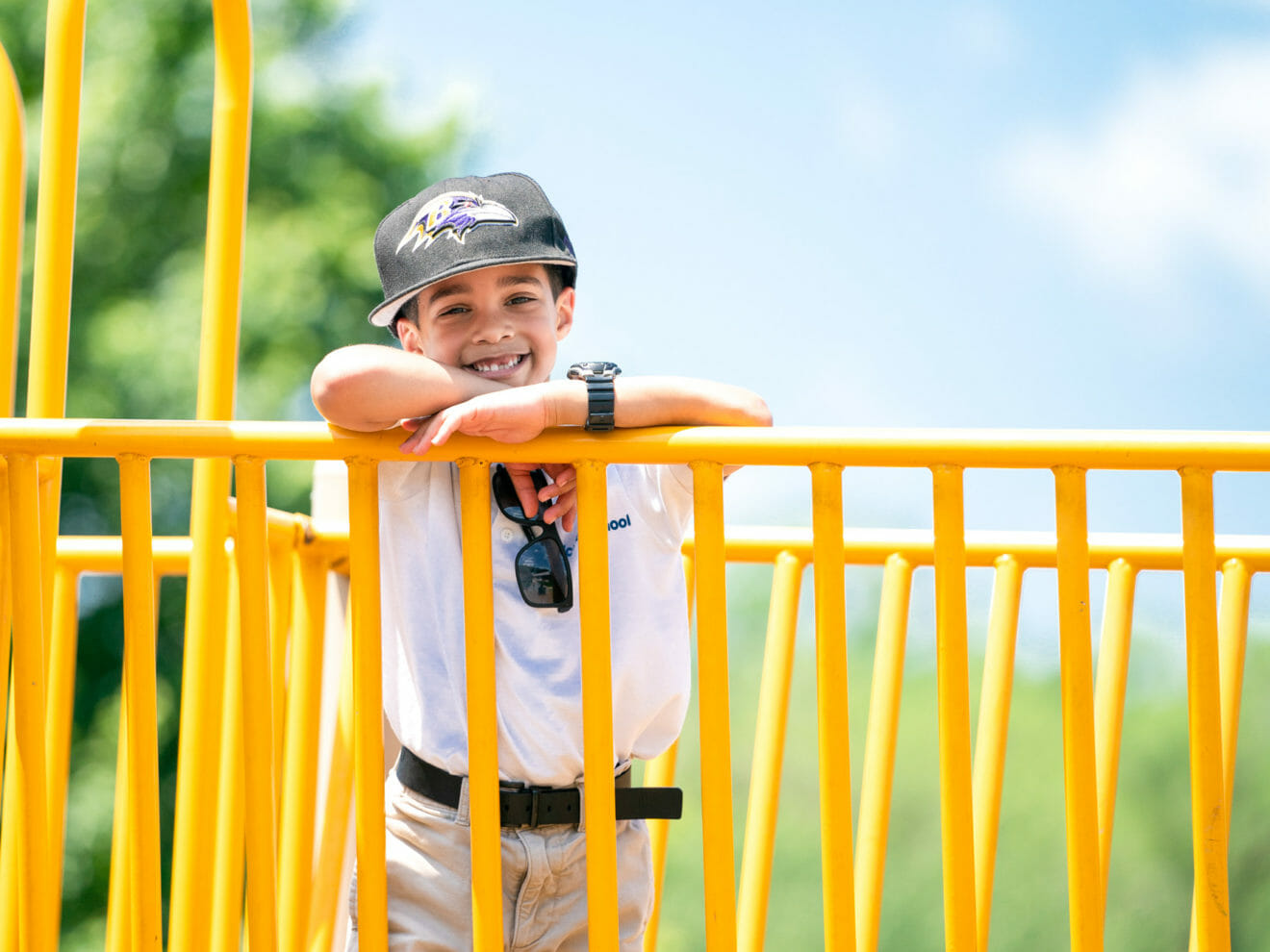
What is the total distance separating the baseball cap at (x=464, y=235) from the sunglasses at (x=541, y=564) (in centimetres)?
37

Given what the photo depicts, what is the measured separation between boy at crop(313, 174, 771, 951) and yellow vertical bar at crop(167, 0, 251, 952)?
30 centimetres

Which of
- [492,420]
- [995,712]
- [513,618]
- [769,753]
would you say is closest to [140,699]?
[513,618]

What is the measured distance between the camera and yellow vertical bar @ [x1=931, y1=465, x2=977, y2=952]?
188cm

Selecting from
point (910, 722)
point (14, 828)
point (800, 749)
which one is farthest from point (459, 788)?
point (910, 722)

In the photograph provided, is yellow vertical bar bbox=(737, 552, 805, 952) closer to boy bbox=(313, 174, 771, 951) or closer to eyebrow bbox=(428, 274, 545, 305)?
boy bbox=(313, 174, 771, 951)

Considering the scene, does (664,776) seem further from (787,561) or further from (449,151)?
(449,151)

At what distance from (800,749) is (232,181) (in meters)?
6.35

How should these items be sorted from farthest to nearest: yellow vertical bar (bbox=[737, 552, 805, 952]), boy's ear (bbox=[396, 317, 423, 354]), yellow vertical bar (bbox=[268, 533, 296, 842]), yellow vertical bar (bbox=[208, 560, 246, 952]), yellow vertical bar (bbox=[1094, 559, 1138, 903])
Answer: yellow vertical bar (bbox=[737, 552, 805, 952]), yellow vertical bar (bbox=[1094, 559, 1138, 903]), yellow vertical bar (bbox=[268, 533, 296, 842]), yellow vertical bar (bbox=[208, 560, 246, 952]), boy's ear (bbox=[396, 317, 423, 354])

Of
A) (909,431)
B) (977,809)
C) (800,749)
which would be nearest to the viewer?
(909,431)

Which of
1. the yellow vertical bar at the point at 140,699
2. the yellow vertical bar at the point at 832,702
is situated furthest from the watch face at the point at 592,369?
the yellow vertical bar at the point at 140,699

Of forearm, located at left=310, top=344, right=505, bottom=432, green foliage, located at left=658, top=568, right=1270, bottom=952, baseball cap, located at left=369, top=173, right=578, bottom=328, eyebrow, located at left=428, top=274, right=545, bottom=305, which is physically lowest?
green foliage, located at left=658, top=568, right=1270, bottom=952

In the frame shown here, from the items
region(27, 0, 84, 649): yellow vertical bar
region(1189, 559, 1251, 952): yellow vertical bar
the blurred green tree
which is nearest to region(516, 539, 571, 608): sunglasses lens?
region(27, 0, 84, 649): yellow vertical bar

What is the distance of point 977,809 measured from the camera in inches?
110

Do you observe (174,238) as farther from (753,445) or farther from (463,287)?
(753,445)
